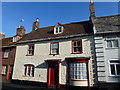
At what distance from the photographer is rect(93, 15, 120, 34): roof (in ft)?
37.1

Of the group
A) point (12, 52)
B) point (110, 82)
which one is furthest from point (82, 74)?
point (12, 52)

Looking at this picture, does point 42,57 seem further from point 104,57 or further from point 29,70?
point 104,57

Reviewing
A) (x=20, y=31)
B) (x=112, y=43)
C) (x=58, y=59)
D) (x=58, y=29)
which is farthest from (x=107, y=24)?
(x=20, y=31)

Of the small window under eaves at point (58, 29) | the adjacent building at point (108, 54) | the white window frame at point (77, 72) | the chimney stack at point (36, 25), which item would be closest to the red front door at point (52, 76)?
the white window frame at point (77, 72)

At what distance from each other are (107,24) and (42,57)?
34.1 feet

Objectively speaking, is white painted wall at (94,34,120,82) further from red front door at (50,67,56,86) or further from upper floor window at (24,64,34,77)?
upper floor window at (24,64,34,77)

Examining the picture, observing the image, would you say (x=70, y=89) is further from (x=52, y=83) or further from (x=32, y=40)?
(x=32, y=40)

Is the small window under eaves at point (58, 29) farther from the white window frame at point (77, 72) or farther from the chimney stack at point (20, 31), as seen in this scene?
the chimney stack at point (20, 31)

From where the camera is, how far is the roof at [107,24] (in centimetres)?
1129

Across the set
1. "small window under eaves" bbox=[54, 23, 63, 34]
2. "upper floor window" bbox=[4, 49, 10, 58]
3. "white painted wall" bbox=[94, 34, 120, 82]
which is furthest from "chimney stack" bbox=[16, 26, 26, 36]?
"white painted wall" bbox=[94, 34, 120, 82]

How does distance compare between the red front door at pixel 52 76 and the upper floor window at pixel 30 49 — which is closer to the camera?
the red front door at pixel 52 76

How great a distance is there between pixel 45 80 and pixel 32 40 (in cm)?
658

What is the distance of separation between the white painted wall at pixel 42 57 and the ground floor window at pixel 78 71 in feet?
2.61

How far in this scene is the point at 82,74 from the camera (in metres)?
10.9
